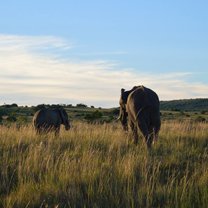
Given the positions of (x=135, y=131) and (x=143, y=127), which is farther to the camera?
(x=135, y=131)

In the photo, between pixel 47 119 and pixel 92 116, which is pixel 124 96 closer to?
pixel 47 119

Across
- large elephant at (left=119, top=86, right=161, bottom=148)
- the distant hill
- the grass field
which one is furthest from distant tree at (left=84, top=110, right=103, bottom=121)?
the distant hill

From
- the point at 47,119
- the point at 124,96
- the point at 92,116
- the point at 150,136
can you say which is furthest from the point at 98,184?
the point at 92,116

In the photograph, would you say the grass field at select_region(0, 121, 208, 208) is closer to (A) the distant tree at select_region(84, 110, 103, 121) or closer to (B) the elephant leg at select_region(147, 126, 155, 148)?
(B) the elephant leg at select_region(147, 126, 155, 148)

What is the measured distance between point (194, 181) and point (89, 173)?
1.55 m

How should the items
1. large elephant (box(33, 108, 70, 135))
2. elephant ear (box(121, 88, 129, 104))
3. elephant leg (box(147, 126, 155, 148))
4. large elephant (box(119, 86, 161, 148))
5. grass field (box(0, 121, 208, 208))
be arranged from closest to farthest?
1. grass field (box(0, 121, 208, 208))
2. elephant leg (box(147, 126, 155, 148))
3. large elephant (box(119, 86, 161, 148))
4. elephant ear (box(121, 88, 129, 104))
5. large elephant (box(33, 108, 70, 135))

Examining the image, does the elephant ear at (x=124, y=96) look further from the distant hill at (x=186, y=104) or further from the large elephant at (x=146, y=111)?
the distant hill at (x=186, y=104)

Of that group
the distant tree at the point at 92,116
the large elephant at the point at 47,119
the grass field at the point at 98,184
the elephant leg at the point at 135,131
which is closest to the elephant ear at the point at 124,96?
the elephant leg at the point at 135,131

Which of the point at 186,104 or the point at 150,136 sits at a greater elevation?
the point at 186,104

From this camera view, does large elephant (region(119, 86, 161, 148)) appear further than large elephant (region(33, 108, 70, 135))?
No

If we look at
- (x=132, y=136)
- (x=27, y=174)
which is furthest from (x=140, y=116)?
(x=27, y=174)

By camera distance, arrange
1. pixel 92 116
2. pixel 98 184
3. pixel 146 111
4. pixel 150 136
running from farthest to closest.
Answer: pixel 92 116, pixel 146 111, pixel 150 136, pixel 98 184

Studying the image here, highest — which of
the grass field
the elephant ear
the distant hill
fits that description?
the distant hill

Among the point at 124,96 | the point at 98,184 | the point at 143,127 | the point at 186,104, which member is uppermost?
the point at 186,104
